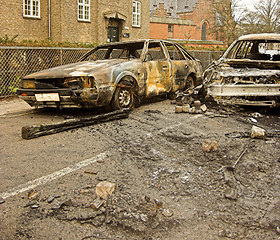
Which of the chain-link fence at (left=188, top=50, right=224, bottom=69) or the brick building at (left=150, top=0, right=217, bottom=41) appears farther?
the brick building at (left=150, top=0, right=217, bottom=41)

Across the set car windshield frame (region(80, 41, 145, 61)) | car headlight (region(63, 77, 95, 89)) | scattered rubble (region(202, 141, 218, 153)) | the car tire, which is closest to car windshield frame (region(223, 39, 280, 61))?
car windshield frame (region(80, 41, 145, 61))

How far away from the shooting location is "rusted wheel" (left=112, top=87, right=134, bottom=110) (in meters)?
6.29

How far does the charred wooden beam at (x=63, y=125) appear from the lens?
471 cm

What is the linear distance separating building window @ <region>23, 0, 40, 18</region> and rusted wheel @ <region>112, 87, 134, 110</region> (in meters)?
16.0

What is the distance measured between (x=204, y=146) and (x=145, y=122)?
1889mm

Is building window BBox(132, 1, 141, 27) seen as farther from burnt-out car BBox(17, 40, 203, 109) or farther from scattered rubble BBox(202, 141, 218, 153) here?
scattered rubble BBox(202, 141, 218, 153)

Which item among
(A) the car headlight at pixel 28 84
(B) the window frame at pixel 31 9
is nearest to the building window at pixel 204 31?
(B) the window frame at pixel 31 9

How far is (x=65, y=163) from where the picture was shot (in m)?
3.68

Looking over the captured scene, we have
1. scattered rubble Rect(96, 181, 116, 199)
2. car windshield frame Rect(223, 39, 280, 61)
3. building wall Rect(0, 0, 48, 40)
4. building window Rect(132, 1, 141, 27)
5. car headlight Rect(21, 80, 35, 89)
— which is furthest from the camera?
building window Rect(132, 1, 141, 27)

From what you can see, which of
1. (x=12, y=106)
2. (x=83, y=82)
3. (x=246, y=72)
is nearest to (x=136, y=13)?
(x=12, y=106)

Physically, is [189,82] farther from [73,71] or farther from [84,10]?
[84,10]

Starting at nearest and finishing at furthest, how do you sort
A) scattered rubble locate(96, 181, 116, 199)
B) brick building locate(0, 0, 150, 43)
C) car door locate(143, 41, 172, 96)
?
1. scattered rubble locate(96, 181, 116, 199)
2. car door locate(143, 41, 172, 96)
3. brick building locate(0, 0, 150, 43)

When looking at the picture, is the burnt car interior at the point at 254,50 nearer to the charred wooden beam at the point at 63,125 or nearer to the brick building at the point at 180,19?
the charred wooden beam at the point at 63,125

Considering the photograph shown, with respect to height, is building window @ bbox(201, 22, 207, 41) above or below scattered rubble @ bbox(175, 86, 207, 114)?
above
